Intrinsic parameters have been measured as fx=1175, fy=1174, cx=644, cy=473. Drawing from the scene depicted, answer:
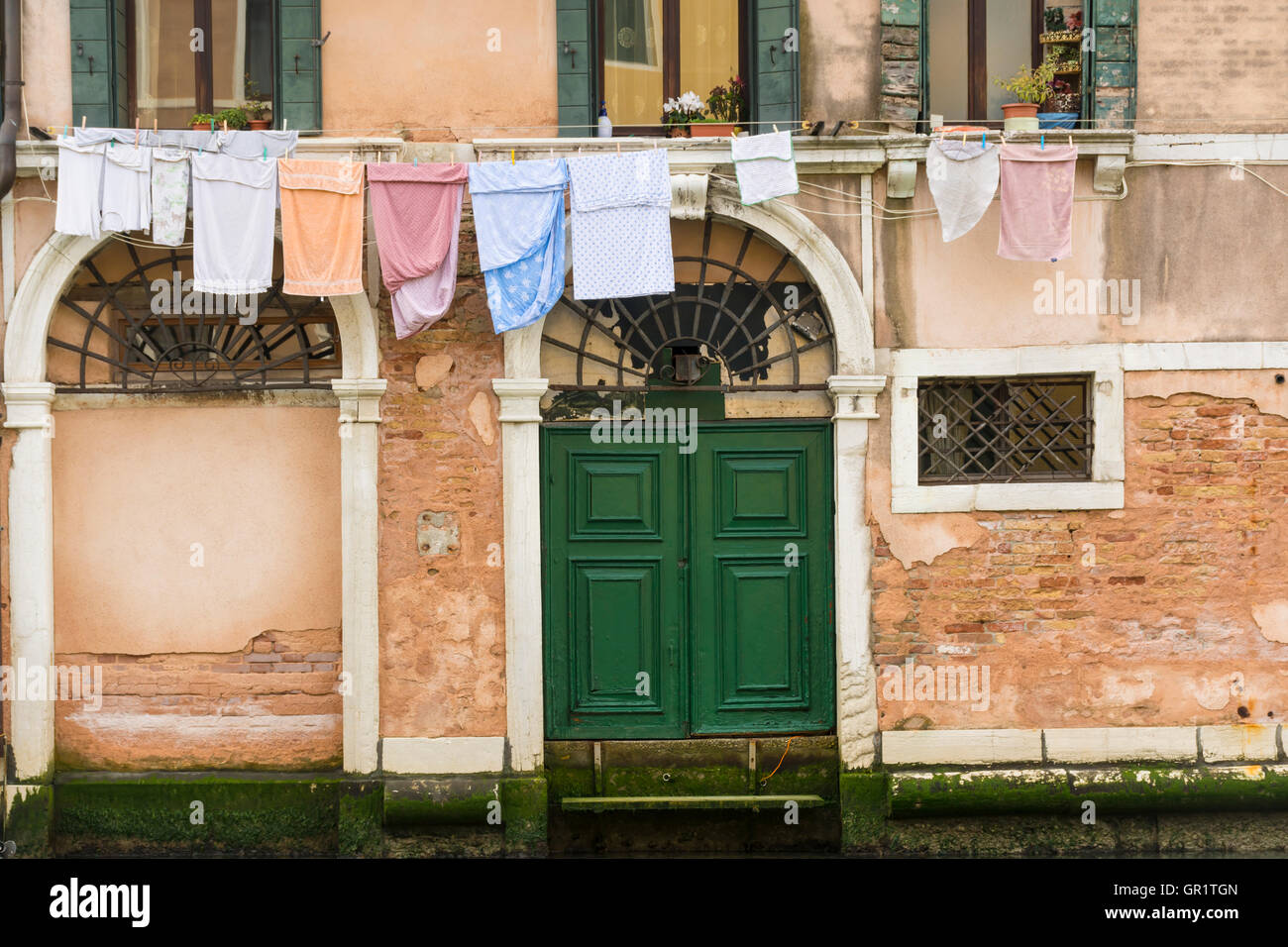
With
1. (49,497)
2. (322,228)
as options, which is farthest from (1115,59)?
(49,497)

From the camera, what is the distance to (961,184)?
271 inches

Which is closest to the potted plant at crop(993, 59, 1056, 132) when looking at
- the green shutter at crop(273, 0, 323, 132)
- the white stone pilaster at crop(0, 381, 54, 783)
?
the green shutter at crop(273, 0, 323, 132)

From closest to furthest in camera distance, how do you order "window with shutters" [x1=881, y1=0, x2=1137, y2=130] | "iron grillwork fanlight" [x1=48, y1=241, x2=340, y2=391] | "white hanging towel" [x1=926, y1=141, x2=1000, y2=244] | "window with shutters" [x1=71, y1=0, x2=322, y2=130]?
"white hanging towel" [x1=926, y1=141, x2=1000, y2=244], "window with shutters" [x1=881, y1=0, x2=1137, y2=130], "iron grillwork fanlight" [x1=48, y1=241, x2=340, y2=391], "window with shutters" [x1=71, y1=0, x2=322, y2=130]

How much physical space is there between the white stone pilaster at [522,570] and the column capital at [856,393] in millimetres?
1768

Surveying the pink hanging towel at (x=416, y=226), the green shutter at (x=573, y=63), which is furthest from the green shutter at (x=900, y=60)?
the pink hanging towel at (x=416, y=226)

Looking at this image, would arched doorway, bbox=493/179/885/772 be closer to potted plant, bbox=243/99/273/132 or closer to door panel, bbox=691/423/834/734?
door panel, bbox=691/423/834/734

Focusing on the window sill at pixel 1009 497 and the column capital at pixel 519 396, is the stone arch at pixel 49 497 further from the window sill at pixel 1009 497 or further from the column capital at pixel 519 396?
the window sill at pixel 1009 497

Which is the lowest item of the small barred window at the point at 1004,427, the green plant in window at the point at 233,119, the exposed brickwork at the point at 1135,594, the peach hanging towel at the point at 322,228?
the exposed brickwork at the point at 1135,594

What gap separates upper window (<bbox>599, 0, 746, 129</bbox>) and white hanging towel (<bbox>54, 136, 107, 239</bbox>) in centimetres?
304

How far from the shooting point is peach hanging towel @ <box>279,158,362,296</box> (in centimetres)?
670

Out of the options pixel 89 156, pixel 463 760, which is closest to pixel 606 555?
pixel 463 760

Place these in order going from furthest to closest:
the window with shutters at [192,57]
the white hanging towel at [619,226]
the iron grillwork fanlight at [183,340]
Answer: the window with shutters at [192,57]
the iron grillwork fanlight at [183,340]
the white hanging towel at [619,226]

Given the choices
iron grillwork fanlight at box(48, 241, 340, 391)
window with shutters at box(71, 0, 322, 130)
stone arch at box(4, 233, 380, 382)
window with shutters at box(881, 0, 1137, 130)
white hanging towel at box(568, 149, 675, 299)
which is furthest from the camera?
window with shutters at box(71, 0, 322, 130)

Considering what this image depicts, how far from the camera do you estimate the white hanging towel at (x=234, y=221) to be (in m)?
6.66
